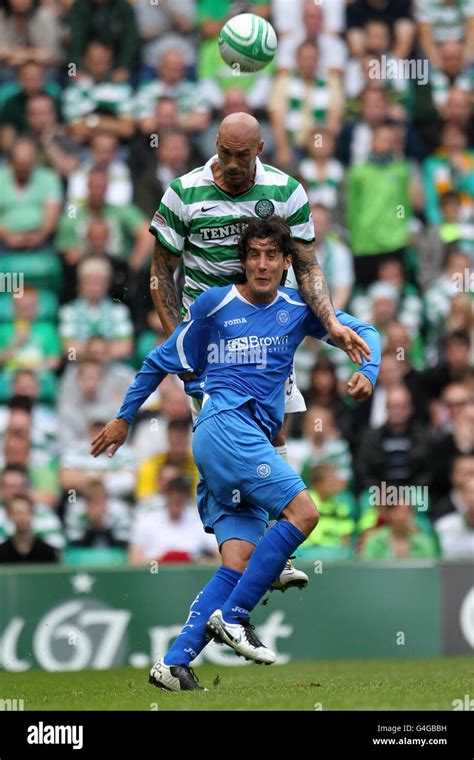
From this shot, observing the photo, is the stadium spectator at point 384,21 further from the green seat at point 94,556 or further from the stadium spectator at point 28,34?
the green seat at point 94,556

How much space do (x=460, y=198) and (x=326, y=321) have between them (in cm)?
709

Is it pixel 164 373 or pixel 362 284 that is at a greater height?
pixel 362 284

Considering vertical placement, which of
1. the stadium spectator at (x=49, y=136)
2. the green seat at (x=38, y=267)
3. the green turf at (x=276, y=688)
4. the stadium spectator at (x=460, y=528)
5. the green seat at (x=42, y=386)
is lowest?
the green turf at (x=276, y=688)

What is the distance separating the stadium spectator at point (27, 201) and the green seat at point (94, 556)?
3.29 m

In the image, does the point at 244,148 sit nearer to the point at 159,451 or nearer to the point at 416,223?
the point at 159,451

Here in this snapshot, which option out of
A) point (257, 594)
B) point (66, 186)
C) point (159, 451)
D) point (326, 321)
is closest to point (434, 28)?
point (66, 186)

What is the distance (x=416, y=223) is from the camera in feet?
50.3

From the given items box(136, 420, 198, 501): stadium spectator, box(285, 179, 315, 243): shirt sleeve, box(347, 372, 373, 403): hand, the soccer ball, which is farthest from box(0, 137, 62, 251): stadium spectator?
box(347, 372, 373, 403): hand

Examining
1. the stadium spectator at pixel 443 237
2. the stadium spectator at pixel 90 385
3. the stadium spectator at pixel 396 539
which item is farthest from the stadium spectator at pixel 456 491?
the stadium spectator at pixel 90 385

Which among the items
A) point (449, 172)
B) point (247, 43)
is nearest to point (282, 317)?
point (247, 43)

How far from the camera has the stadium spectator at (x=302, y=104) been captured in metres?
15.7

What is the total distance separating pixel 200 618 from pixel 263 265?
2.02 m

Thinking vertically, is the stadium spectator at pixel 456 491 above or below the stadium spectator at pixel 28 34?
below

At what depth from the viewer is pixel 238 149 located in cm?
892
